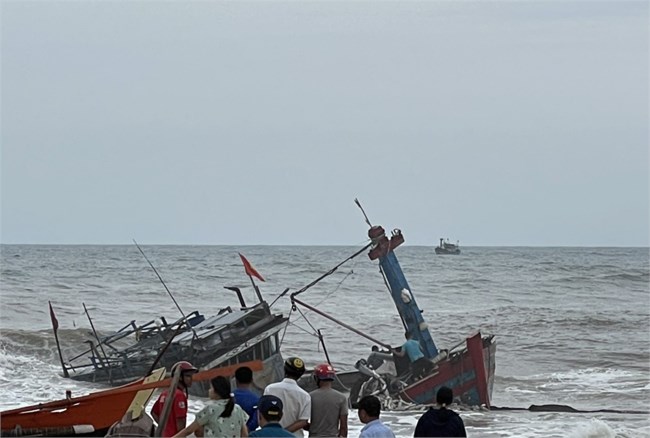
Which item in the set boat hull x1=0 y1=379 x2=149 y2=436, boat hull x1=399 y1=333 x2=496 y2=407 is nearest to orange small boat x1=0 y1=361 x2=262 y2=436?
boat hull x1=0 y1=379 x2=149 y2=436

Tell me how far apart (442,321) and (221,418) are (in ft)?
127

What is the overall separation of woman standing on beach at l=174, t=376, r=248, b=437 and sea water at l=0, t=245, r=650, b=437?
985 centimetres

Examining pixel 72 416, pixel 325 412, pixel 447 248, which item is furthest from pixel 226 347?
pixel 447 248

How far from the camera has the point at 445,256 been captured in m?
126

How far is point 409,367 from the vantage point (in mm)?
21797

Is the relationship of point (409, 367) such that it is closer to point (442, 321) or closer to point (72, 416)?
point (72, 416)

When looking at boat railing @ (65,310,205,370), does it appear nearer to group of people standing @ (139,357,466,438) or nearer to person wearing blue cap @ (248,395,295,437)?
group of people standing @ (139,357,466,438)

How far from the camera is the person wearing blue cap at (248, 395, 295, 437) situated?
930cm

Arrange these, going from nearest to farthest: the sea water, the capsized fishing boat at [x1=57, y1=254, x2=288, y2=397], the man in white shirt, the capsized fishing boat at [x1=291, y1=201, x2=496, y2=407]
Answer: the man in white shirt
the capsized fishing boat at [x1=291, y1=201, x2=496, y2=407]
the capsized fishing boat at [x1=57, y1=254, x2=288, y2=397]
the sea water

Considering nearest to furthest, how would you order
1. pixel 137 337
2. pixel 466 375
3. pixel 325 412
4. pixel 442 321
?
pixel 325 412 → pixel 466 375 → pixel 137 337 → pixel 442 321

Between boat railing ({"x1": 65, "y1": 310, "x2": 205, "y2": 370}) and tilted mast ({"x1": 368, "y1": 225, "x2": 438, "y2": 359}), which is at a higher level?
tilted mast ({"x1": 368, "y1": 225, "x2": 438, "y2": 359})

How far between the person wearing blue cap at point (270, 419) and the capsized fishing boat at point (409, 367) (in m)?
11.9

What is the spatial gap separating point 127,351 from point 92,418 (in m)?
9.51

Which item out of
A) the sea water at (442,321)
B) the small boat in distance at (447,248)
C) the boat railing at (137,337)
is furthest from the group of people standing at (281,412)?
the small boat in distance at (447,248)
